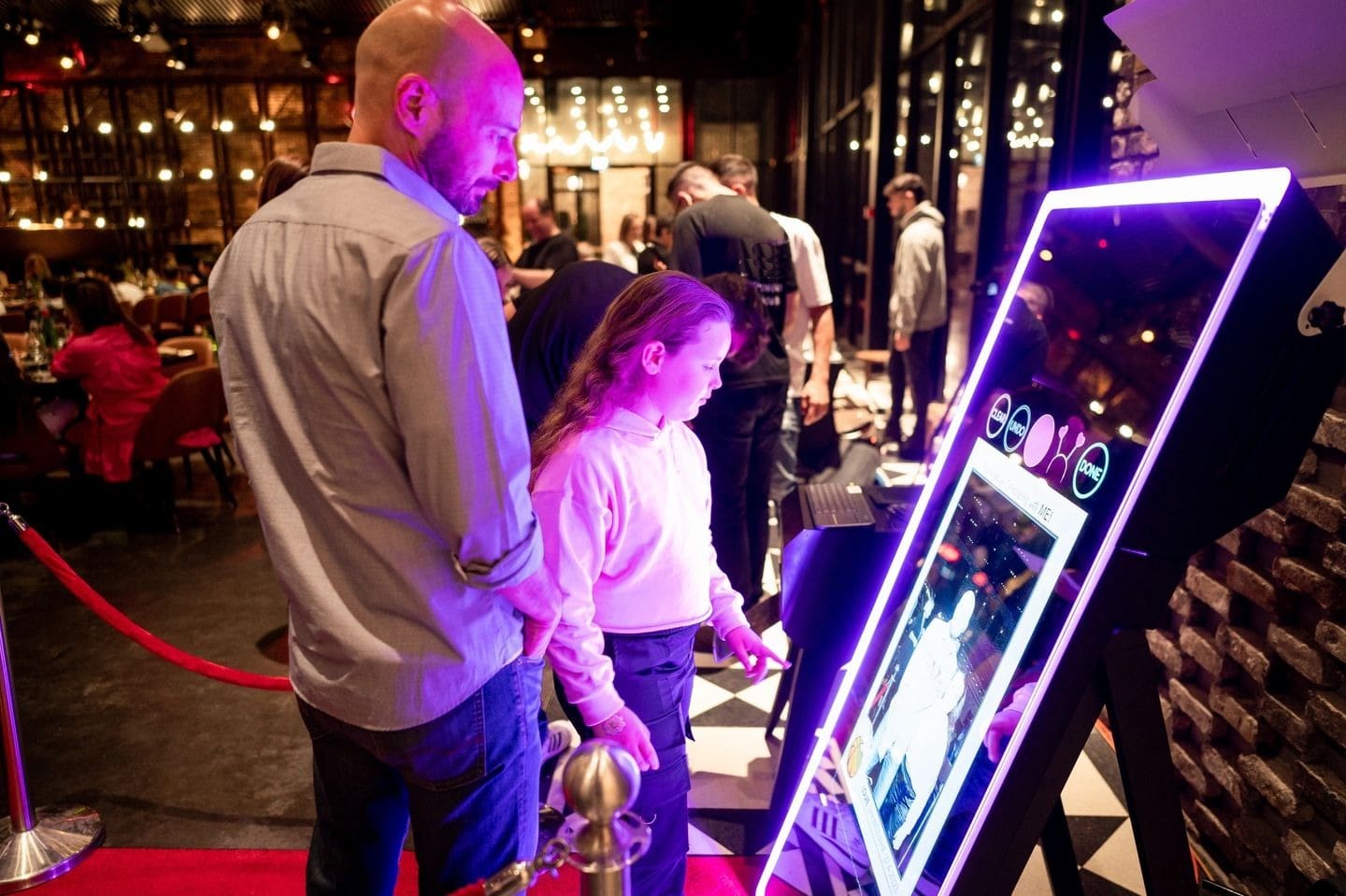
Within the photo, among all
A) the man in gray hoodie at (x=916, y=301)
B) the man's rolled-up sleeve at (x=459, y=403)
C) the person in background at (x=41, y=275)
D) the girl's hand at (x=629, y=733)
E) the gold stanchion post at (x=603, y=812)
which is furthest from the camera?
the person in background at (x=41, y=275)

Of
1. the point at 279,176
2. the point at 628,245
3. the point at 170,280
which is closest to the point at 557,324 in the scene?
the point at 279,176

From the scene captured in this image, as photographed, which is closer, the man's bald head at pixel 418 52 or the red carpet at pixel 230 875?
the man's bald head at pixel 418 52

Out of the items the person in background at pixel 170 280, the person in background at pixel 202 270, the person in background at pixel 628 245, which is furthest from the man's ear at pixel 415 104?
the person in background at pixel 202 270

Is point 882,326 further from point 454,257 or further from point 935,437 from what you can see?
point 454,257

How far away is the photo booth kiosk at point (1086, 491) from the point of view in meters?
0.85

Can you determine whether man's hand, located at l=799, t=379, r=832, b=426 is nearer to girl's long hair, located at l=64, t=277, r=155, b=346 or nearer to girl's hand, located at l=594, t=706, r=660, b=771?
girl's hand, located at l=594, t=706, r=660, b=771

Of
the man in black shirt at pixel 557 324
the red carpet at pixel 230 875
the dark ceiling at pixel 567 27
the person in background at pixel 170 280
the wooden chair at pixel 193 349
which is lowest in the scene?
the red carpet at pixel 230 875

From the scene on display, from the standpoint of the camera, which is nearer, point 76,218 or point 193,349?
point 193,349

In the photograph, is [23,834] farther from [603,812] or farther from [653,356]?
[603,812]

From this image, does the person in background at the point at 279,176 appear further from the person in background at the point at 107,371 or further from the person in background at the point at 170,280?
the person in background at the point at 170,280

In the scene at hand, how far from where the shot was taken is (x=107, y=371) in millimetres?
4562

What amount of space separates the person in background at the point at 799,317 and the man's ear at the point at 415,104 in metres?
2.56

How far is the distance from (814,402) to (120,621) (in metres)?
2.40

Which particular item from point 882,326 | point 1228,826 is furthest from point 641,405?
point 882,326
